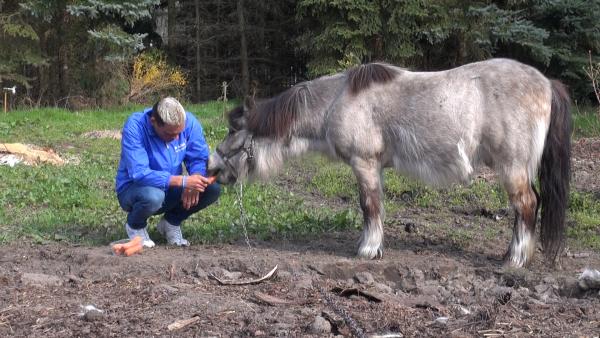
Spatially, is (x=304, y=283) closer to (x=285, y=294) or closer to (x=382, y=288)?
(x=285, y=294)

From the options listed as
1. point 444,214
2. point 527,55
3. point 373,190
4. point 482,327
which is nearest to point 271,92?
point 527,55

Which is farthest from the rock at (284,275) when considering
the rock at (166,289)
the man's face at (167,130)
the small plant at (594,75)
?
the small plant at (594,75)

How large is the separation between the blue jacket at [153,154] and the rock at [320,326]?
103 inches

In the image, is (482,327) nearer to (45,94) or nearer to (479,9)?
(479,9)

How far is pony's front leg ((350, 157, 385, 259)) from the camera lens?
7.05 m

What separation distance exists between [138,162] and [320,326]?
284 centimetres

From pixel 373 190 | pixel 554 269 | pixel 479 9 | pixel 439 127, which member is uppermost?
pixel 479 9

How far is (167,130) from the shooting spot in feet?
22.3

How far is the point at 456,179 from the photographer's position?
6969 millimetres

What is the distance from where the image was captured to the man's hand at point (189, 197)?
23.2 ft

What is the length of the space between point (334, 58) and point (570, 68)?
566 centimetres

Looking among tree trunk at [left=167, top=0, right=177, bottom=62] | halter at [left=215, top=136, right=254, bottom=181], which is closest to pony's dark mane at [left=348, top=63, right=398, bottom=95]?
halter at [left=215, top=136, right=254, bottom=181]

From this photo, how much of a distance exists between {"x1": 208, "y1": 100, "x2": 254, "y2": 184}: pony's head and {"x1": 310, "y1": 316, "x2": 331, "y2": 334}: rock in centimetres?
299

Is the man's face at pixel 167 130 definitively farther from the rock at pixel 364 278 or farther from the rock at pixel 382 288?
the rock at pixel 382 288
